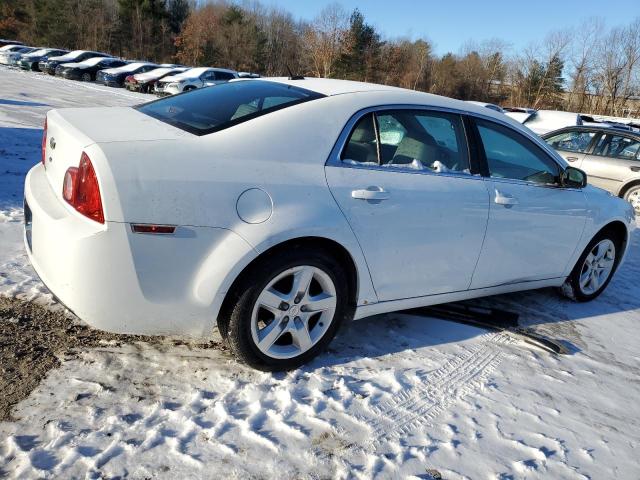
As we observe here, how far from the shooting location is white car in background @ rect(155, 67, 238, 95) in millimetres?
22391

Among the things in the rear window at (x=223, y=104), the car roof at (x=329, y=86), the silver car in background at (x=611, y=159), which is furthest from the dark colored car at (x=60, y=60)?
the car roof at (x=329, y=86)

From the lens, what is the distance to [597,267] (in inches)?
187

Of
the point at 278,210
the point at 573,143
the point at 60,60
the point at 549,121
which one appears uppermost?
the point at 60,60

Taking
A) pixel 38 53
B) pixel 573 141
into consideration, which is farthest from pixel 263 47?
pixel 573 141

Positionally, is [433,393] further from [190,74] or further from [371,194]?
[190,74]

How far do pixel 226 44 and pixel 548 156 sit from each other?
48.6 meters

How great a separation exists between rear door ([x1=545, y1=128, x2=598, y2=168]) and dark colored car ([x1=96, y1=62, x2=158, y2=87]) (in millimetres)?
22379

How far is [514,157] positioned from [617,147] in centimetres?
676

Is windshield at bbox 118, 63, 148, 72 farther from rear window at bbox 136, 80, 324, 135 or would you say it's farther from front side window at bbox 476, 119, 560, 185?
front side window at bbox 476, 119, 560, 185

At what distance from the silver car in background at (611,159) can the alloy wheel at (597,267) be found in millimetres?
4983

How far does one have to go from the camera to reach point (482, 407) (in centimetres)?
298

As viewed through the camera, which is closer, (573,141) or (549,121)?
(573,141)

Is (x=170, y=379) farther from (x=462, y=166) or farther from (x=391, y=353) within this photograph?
(x=462, y=166)

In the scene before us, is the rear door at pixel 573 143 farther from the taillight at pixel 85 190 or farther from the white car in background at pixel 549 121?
the taillight at pixel 85 190
